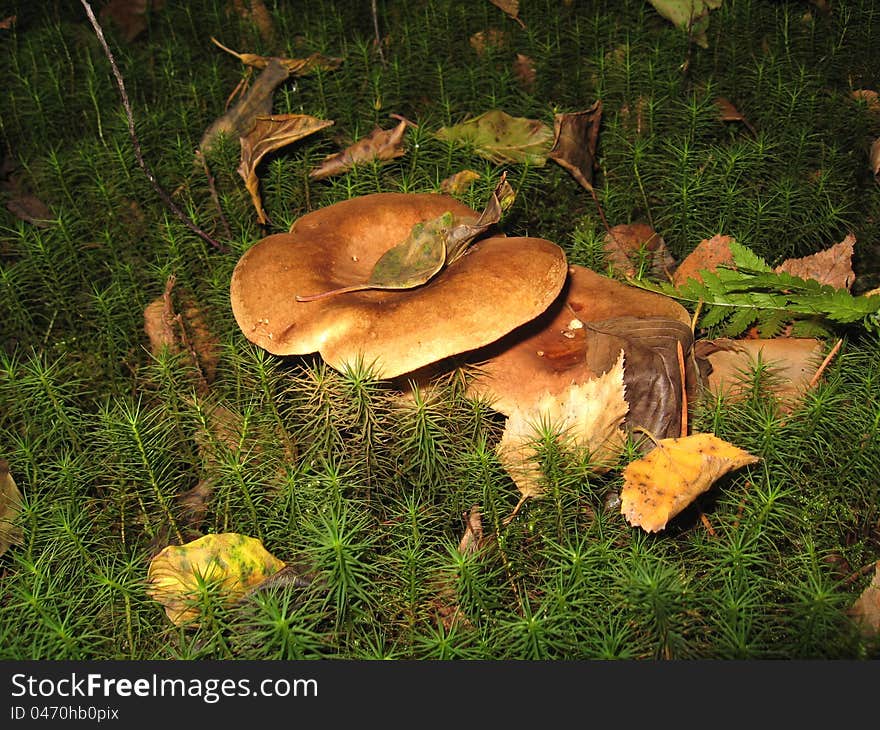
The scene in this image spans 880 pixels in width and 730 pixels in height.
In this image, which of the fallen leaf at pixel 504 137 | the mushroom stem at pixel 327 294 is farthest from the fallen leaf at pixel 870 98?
the mushroom stem at pixel 327 294

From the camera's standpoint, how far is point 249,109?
140 inches

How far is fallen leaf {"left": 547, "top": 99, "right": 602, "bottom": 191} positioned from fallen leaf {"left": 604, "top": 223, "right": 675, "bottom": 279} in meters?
0.25

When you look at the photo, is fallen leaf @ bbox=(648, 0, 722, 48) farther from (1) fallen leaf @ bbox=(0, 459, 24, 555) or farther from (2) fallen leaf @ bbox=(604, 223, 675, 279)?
(1) fallen leaf @ bbox=(0, 459, 24, 555)

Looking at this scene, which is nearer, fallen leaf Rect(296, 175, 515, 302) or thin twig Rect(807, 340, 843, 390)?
fallen leaf Rect(296, 175, 515, 302)

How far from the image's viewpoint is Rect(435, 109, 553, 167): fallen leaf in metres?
3.23

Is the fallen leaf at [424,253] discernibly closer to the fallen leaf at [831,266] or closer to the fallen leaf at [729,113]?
the fallen leaf at [831,266]

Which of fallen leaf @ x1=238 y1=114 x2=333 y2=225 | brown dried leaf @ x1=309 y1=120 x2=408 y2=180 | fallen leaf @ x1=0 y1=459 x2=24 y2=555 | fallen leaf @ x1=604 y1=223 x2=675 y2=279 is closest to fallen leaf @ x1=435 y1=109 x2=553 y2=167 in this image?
brown dried leaf @ x1=309 y1=120 x2=408 y2=180

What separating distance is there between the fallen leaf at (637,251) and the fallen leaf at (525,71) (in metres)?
1.11

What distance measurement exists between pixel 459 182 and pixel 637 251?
0.76m

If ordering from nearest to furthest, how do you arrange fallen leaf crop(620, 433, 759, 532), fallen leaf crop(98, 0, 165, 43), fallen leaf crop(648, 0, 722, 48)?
fallen leaf crop(620, 433, 759, 532) < fallen leaf crop(648, 0, 722, 48) < fallen leaf crop(98, 0, 165, 43)

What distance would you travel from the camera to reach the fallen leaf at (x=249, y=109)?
349cm

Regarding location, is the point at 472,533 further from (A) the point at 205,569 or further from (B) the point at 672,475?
(A) the point at 205,569

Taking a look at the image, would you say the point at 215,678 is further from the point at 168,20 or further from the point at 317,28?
the point at 168,20

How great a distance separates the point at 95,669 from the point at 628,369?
5.19 feet
